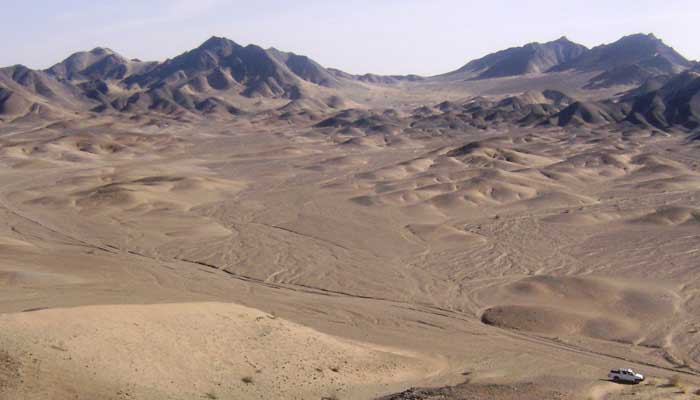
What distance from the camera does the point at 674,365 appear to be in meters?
19.3

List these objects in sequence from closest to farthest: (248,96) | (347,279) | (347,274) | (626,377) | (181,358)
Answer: (181,358), (626,377), (347,279), (347,274), (248,96)

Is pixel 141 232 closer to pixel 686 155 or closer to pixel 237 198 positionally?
pixel 237 198

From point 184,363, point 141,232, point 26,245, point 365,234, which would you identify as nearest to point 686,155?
point 365,234

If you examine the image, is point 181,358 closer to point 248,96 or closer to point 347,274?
point 347,274

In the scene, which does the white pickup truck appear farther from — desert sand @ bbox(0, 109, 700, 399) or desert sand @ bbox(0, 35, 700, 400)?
desert sand @ bbox(0, 109, 700, 399)

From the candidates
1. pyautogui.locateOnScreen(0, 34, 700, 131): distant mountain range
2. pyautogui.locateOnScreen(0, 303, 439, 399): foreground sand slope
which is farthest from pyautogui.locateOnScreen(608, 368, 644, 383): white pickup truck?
pyautogui.locateOnScreen(0, 34, 700, 131): distant mountain range

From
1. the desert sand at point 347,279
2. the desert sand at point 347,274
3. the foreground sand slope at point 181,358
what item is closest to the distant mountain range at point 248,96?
the desert sand at point 347,274

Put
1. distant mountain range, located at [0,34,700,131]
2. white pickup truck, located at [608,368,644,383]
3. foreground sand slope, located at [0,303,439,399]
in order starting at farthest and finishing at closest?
distant mountain range, located at [0,34,700,131] → white pickup truck, located at [608,368,644,383] → foreground sand slope, located at [0,303,439,399]

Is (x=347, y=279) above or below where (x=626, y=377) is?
below

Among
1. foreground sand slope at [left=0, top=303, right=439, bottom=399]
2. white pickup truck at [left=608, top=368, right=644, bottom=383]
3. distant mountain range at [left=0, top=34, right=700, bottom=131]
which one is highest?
distant mountain range at [left=0, top=34, right=700, bottom=131]

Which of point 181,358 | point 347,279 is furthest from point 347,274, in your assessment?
point 181,358

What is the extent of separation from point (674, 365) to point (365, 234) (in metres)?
19.7

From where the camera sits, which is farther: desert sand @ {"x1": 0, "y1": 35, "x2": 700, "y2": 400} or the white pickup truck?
the white pickup truck

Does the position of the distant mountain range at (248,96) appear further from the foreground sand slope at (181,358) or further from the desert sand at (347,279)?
the foreground sand slope at (181,358)
